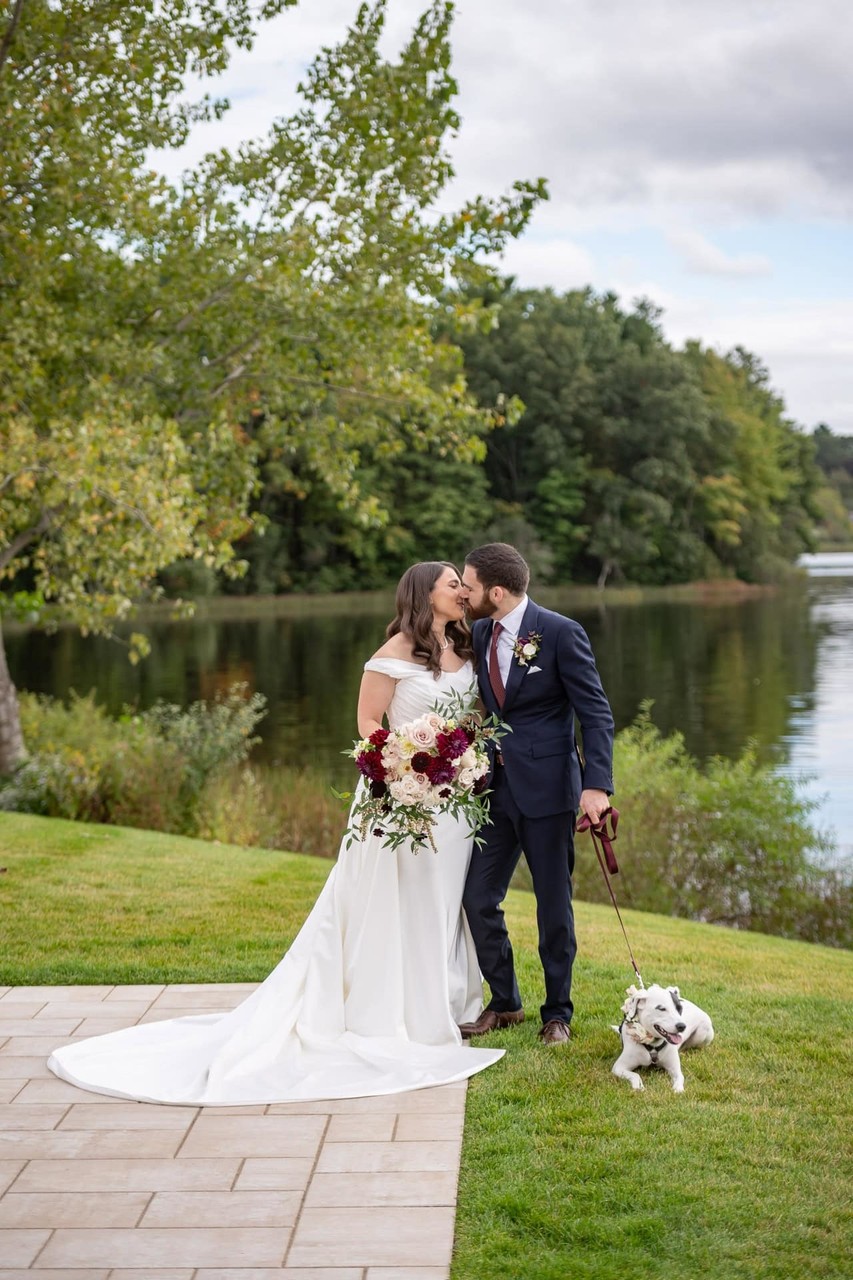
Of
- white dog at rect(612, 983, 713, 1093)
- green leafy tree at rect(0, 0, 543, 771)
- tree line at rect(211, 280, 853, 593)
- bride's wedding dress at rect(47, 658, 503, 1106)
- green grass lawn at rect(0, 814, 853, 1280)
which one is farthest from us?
tree line at rect(211, 280, 853, 593)

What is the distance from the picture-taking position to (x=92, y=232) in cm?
1410

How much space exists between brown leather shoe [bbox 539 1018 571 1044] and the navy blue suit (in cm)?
4

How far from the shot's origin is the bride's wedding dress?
5.03 m

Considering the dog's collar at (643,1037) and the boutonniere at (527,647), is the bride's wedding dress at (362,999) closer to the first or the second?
the boutonniere at (527,647)

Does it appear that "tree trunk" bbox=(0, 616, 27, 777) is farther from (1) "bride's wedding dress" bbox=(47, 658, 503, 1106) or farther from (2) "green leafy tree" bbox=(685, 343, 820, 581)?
(2) "green leafy tree" bbox=(685, 343, 820, 581)

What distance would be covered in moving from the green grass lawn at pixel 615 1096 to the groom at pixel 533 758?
1.27ft

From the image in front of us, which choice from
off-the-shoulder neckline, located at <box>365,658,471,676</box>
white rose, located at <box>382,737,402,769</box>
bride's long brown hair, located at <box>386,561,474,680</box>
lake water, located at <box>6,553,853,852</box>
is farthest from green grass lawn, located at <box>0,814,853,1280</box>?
lake water, located at <box>6,553,853,852</box>

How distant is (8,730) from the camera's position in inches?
553

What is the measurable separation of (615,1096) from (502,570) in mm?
2050

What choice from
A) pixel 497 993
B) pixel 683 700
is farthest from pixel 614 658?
pixel 497 993

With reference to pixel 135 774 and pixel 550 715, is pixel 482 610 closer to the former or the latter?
pixel 550 715

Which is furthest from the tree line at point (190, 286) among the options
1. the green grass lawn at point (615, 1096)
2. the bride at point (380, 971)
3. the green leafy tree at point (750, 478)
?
the green leafy tree at point (750, 478)

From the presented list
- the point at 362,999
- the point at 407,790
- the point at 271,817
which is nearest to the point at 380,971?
the point at 362,999

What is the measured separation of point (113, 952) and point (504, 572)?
3.32m
